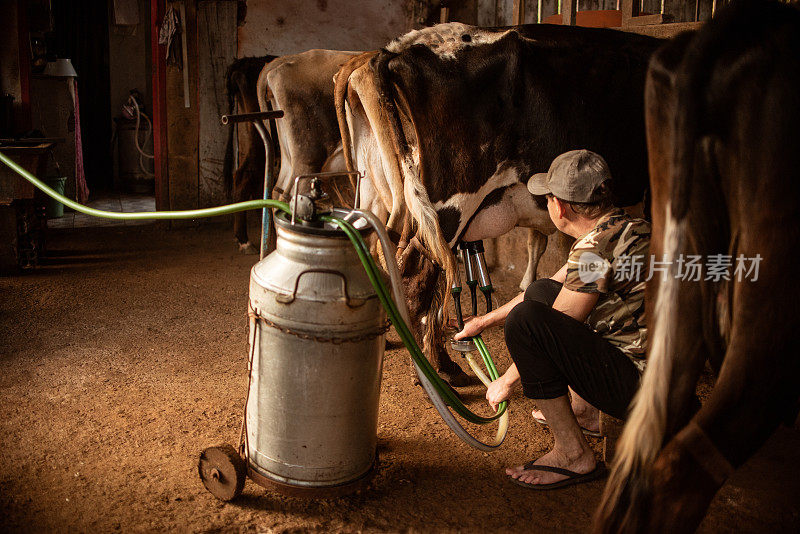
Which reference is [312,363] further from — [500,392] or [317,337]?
[500,392]

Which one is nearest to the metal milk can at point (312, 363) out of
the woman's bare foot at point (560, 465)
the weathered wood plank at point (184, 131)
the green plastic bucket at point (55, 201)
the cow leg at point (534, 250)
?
the woman's bare foot at point (560, 465)

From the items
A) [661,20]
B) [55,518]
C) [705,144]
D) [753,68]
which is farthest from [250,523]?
[661,20]

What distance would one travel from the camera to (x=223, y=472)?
8.09 feet

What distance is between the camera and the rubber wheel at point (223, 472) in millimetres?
2428

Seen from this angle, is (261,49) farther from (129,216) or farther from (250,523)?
(250,523)

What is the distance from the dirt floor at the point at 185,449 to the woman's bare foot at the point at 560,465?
0.06m

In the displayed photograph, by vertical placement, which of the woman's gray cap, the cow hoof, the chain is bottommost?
the cow hoof

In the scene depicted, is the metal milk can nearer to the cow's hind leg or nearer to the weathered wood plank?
the cow's hind leg

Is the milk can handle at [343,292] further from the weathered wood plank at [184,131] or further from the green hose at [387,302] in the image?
the weathered wood plank at [184,131]

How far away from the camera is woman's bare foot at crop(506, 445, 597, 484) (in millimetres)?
2670

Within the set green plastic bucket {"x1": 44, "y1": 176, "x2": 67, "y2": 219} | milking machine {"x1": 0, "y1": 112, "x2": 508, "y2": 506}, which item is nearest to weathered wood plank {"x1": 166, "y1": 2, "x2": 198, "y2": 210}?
green plastic bucket {"x1": 44, "y1": 176, "x2": 67, "y2": 219}

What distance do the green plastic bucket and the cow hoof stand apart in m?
1.96

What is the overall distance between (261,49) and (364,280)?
5.92 meters

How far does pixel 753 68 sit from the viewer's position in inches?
66.4
